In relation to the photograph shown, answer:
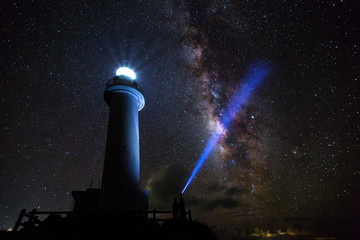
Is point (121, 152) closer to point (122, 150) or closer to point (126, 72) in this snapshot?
point (122, 150)

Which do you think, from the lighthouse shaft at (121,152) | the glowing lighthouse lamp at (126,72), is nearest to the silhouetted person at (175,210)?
the lighthouse shaft at (121,152)

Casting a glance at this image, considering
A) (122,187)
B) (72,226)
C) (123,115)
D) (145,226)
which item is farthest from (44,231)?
(123,115)

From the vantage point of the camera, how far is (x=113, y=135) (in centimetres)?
1488

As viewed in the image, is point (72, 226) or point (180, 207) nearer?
point (72, 226)

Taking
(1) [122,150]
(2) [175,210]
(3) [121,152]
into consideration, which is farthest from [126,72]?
(2) [175,210]

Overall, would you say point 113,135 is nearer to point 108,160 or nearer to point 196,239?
point 108,160

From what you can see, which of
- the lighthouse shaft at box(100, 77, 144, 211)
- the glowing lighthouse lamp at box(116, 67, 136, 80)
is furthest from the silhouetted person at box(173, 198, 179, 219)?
the glowing lighthouse lamp at box(116, 67, 136, 80)

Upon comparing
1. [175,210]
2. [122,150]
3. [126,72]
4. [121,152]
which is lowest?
[175,210]

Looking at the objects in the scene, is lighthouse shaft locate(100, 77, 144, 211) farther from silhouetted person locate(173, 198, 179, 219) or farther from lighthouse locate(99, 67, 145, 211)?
silhouetted person locate(173, 198, 179, 219)

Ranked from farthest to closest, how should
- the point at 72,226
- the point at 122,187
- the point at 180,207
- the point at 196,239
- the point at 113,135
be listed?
the point at 113,135 < the point at 122,187 < the point at 180,207 < the point at 196,239 < the point at 72,226

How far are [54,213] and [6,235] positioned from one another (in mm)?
1811

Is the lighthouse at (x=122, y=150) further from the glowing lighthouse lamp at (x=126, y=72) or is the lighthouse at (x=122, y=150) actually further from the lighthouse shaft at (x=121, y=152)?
the glowing lighthouse lamp at (x=126, y=72)

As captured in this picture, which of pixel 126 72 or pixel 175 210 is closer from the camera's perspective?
pixel 175 210

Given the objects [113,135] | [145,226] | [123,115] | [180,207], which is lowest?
[145,226]
